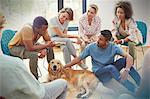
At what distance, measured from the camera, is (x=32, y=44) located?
2.15 metres

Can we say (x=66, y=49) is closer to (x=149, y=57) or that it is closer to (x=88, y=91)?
(x=88, y=91)

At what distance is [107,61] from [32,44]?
548mm

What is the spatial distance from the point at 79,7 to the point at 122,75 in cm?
58

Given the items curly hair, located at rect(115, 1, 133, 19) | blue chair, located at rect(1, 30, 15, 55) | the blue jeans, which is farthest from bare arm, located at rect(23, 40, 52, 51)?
curly hair, located at rect(115, 1, 133, 19)

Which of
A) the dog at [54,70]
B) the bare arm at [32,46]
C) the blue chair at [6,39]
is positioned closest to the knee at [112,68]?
the dog at [54,70]

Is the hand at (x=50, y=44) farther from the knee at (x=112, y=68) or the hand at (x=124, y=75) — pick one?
the hand at (x=124, y=75)

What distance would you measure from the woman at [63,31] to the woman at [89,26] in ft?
0.18

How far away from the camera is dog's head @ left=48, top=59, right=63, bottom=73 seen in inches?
85.3

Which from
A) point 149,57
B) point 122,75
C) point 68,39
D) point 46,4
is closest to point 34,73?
point 68,39

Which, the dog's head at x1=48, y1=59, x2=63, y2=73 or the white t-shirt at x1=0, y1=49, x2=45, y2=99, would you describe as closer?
the white t-shirt at x1=0, y1=49, x2=45, y2=99

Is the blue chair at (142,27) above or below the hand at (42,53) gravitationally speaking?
above

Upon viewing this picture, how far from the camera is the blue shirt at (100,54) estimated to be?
2.19 metres

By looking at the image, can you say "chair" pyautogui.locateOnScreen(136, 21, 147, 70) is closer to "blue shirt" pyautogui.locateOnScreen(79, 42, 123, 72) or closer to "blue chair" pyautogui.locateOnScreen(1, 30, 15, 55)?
"blue shirt" pyautogui.locateOnScreen(79, 42, 123, 72)

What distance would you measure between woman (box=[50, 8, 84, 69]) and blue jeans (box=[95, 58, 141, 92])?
26 centimetres
